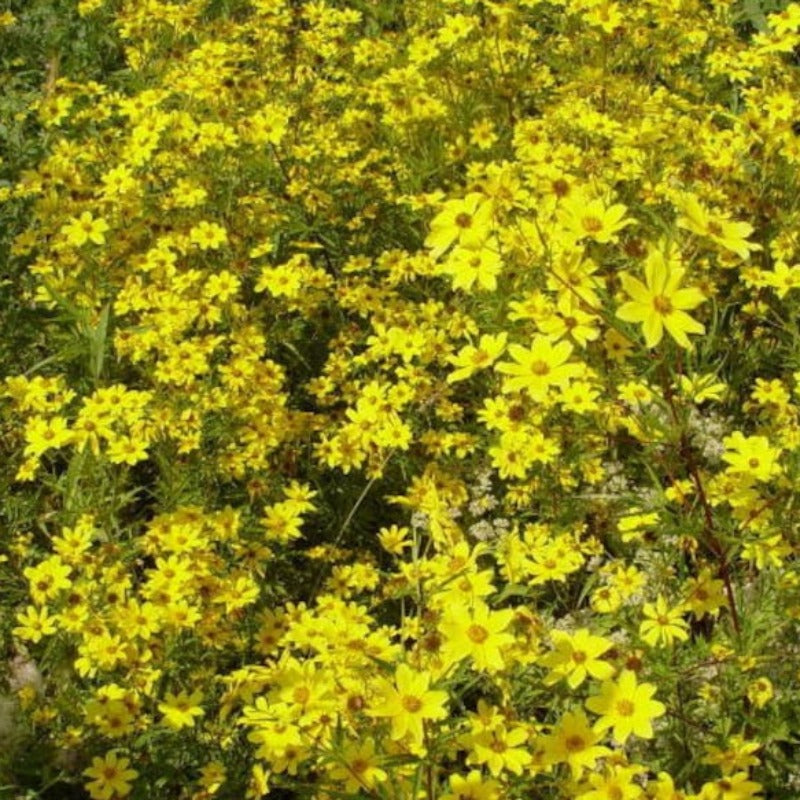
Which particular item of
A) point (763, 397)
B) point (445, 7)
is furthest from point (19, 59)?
point (763, 397)

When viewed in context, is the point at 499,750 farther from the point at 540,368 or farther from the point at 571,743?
the point at 540,368

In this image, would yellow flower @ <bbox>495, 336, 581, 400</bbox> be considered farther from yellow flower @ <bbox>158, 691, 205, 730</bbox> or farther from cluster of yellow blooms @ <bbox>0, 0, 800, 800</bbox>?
yellow flower @ <bbox>158, 691, 205, 730</bbox>

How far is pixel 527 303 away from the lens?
2.73 meters

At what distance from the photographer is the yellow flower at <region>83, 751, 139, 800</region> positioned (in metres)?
2.26

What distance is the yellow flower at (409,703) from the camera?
1.66 m

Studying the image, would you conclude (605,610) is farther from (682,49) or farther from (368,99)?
(682,49)

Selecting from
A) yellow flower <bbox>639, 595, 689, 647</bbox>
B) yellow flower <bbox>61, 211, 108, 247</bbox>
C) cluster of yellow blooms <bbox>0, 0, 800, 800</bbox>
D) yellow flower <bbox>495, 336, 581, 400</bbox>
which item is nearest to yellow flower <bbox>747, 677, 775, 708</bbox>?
cluster of yellow blooms <bbox>0, 0, 800, 800</bbox>

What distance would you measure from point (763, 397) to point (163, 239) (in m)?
1.71

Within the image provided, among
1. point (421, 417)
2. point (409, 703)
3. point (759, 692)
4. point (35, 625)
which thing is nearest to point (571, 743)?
point (409, 703)

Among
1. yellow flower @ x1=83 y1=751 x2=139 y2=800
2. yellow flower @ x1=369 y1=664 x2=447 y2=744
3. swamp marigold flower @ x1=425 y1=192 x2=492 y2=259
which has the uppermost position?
swamp marigold flower @ x1=425 y1=192 x2=492 y2=259

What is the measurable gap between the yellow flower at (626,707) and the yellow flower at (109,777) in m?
0.99

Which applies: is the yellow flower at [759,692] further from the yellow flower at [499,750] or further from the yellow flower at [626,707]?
the yellow flower at [499,750]

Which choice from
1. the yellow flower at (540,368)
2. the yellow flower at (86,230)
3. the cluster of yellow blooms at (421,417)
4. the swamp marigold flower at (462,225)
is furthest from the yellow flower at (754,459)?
the yellow flower at (86,230)

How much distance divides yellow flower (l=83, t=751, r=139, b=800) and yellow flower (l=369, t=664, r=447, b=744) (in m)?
0.80
